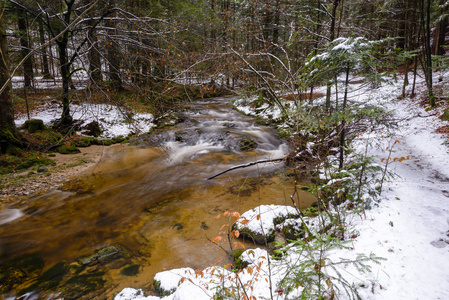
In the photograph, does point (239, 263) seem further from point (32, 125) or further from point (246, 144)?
point (32, 125)

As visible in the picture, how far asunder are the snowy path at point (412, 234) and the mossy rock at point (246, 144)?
6.04 metres

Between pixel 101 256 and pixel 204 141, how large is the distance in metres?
7.97

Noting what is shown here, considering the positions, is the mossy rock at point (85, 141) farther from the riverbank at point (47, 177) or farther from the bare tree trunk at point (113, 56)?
the bare tree trunk at point (113, 56)

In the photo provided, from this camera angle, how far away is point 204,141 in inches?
470

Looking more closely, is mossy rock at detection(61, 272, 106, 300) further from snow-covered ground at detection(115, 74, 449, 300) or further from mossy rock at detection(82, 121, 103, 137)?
mossy rock at detection(82, 121, 103, 137)

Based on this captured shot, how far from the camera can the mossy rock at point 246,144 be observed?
1088 cm

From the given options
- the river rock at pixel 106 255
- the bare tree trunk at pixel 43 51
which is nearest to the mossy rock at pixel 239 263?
the river rock at pixel 106 255

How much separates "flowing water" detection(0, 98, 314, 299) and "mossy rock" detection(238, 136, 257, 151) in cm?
16

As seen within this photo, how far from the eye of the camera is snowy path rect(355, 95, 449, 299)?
2.41 m

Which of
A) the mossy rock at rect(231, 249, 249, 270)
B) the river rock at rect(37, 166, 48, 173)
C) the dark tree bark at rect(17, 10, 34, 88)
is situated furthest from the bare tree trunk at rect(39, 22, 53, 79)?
the mossy rock at rect(231, 249, 249, 270)

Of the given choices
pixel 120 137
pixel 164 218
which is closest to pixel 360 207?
pixel 164 218

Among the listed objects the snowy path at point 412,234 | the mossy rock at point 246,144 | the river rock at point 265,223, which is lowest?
the river rock at point 265,223

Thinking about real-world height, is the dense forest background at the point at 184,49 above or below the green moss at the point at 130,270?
above

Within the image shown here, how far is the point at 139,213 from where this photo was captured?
20.6 ft
